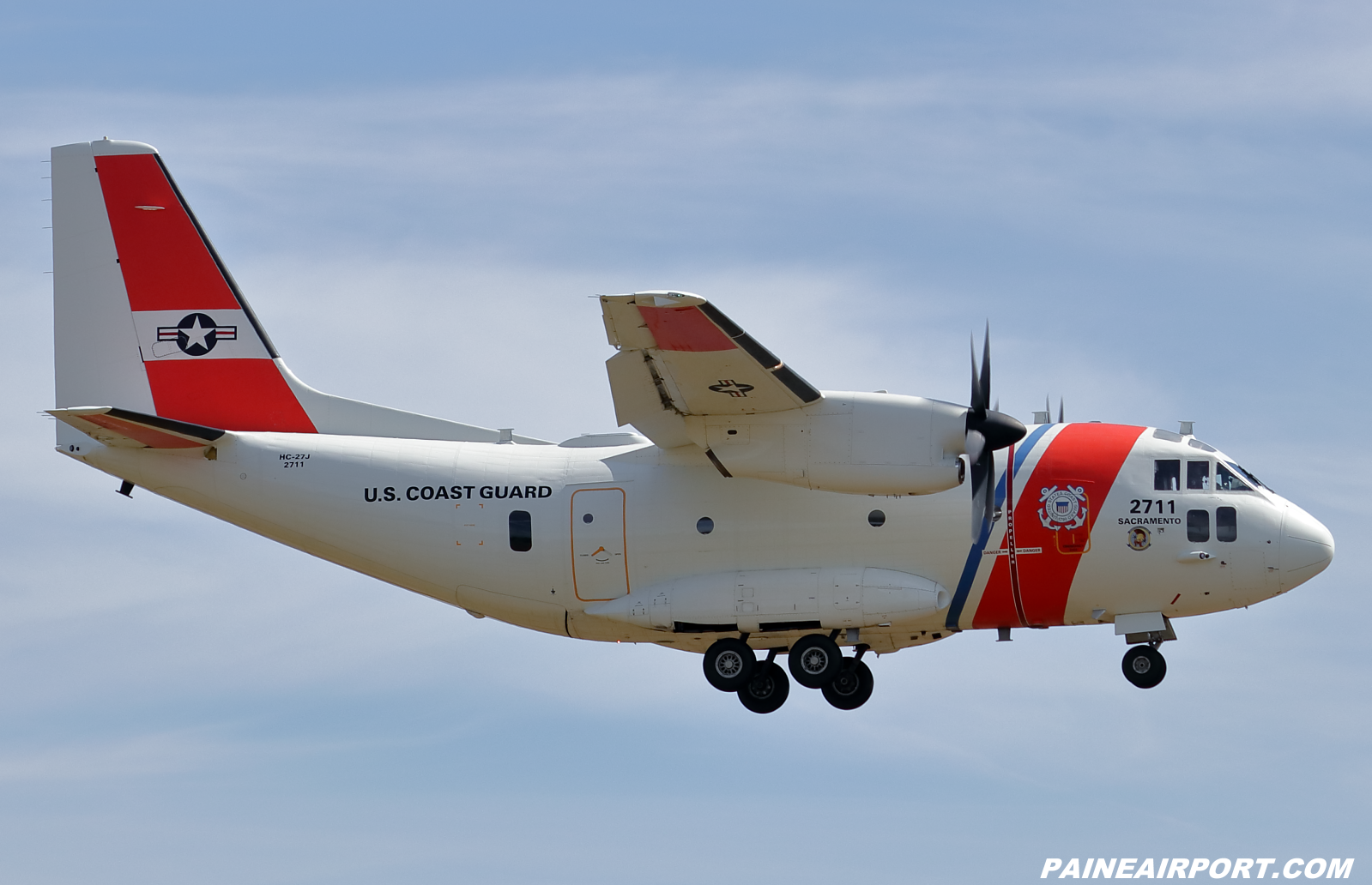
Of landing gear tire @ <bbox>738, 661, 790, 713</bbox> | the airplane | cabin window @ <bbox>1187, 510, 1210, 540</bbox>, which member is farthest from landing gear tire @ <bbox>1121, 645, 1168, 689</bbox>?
landing gear tire @ <bbox>738, 661, 790, 713</bbox>

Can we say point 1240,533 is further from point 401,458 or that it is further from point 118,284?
point 118,284

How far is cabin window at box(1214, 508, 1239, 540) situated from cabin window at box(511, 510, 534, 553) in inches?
377

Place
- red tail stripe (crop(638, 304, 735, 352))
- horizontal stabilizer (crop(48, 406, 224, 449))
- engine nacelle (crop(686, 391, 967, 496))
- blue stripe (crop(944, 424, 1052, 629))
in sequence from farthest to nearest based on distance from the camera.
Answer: horizontal stabilizer (crop(48, 406, 224, 449))
blue stripe (crop(944, 424, 1052, 629))
engine nacelle (crop(686, 391, 967, 496))
red tail stripe (crop(638, 304, 735, 352))

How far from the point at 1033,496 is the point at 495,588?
7789 mm

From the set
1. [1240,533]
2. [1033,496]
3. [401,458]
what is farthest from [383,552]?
[1240,533]

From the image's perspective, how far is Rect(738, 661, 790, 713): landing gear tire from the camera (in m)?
25.0

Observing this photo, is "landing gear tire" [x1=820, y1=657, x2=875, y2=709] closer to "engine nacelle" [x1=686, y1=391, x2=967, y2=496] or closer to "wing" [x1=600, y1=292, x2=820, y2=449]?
"engine nacelle" [x1=686, y1=391, x2=967, y2=496]

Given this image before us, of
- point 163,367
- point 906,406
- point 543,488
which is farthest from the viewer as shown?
point 163,367

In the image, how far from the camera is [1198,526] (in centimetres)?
2402

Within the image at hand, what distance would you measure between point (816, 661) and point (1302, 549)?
6.88 m

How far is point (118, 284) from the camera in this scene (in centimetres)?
2733

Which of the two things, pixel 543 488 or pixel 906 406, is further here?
pixel 543 488

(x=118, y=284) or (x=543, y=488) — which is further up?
(x=118, y=284)

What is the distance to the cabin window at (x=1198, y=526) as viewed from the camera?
23984mm
